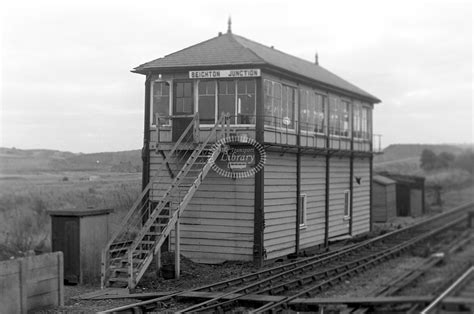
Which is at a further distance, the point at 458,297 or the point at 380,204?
the point at 380,204

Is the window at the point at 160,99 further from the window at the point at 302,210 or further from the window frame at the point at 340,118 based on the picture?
the window frame at the point at 340,118

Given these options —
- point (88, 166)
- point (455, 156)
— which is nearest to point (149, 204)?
point (88, 166)

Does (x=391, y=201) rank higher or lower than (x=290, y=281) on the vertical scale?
higher

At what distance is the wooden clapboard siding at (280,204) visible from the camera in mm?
15586

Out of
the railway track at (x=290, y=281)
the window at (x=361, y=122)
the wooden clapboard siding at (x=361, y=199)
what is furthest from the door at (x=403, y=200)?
the railway track at (x=290, y=281)

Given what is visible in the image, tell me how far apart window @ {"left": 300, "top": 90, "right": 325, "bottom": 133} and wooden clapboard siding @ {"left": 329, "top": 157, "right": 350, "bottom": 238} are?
1.87 m

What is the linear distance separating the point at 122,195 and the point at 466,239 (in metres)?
16.3

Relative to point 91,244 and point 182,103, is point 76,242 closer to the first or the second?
point 91,244

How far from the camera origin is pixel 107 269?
1198 centimetres

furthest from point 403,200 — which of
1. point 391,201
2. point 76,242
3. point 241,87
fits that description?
Result: point 76,242

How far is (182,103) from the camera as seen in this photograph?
1591 cm

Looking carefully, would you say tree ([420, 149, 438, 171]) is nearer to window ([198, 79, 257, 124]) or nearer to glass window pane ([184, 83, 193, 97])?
window ([198, 79, 257, 124])

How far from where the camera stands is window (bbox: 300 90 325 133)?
18172mm

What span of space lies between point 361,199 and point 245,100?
10.5 metres
